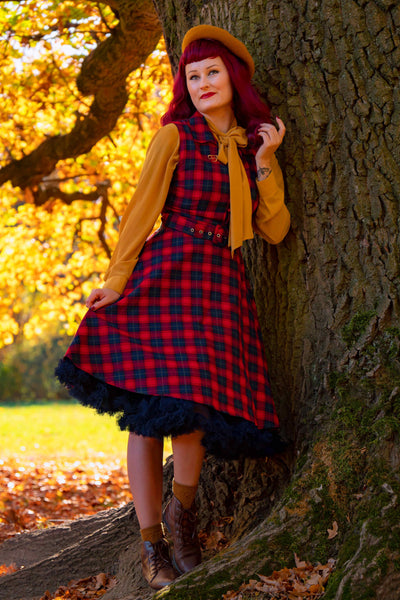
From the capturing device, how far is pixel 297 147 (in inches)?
114

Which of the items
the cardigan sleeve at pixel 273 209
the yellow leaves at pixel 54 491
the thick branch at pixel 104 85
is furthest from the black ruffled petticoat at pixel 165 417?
the thick branch at pixel 104 85

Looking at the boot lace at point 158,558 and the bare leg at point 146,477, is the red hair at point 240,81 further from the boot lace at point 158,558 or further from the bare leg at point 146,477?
the boot lace at point 158,558

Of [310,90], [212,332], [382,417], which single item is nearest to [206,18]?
[310,90]

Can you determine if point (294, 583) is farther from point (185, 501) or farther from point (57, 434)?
point (57, 434)

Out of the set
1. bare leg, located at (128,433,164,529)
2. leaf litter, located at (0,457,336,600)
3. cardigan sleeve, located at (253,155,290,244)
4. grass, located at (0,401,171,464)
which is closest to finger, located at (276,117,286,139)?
cardigan sleeve, located at (253,155,290,244)

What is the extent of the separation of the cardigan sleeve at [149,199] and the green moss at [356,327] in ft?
2.92

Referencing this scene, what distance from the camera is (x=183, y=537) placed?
110 inches

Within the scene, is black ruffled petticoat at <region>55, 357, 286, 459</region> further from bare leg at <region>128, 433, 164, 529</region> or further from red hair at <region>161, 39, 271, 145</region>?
red hair at <region>161, 39, 271, 145</region>

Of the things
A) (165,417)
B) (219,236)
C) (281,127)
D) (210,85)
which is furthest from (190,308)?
(210,85)

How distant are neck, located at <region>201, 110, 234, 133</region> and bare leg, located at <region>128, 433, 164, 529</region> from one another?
1344 millimetres

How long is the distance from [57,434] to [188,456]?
1189cm

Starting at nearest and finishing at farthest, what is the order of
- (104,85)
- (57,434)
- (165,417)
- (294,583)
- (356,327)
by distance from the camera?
1. (294,583)
2. (165,417)
3. (356,327)
4. (104,85)
5. (57,434)

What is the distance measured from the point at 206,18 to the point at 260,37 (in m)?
0.37

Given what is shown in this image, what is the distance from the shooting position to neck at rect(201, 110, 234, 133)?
2.98 m
